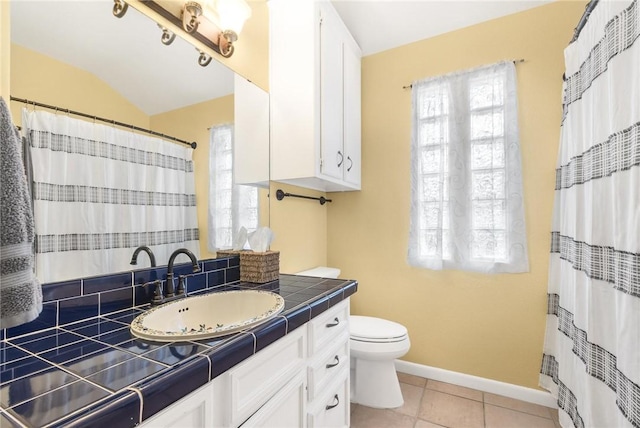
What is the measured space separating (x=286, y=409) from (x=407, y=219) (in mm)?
1603

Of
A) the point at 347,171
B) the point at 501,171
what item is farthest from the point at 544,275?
the point at 347,171

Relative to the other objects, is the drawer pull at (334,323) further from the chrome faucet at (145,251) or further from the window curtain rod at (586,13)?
the window curtain rod at (586,13)

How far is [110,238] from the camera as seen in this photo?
1026mm

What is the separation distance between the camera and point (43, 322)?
0.82 meters

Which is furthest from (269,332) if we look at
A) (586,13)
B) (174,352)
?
(586,13)

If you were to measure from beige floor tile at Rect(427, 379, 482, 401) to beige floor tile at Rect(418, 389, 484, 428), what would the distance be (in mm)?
39

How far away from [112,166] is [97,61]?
36 cm

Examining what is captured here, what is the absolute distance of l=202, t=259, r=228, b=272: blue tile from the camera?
4.48ft

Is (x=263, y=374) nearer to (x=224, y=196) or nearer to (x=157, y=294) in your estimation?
(x=157, y=294)

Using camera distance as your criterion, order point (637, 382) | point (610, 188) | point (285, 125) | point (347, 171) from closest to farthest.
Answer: point (637, 382), point (610, 188), point (285, 125), point (347, 171)

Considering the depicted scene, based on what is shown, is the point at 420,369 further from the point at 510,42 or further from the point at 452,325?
the point at 510,42

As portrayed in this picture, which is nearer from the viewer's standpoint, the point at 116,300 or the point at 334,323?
the point at 116,300

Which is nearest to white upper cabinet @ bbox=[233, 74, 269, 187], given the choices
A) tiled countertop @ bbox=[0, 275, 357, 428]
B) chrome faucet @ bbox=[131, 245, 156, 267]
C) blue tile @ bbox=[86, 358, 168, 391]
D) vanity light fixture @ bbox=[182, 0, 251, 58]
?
→ vanity light fixture @ bbox=[182, 0, 251, 58]

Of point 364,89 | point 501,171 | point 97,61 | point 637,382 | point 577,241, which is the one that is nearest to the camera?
point 637,382
